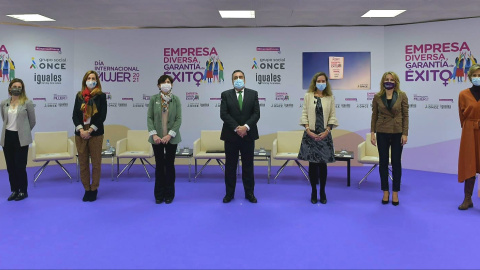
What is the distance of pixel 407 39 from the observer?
722 centimetres

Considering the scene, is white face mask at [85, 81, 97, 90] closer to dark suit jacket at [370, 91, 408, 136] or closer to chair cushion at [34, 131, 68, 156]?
chair cushion at [34, 131, 68, 156]

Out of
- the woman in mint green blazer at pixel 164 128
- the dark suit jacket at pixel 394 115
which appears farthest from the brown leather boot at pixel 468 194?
the woman in mint green blazer at pixel 164 128

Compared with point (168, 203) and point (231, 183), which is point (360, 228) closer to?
point (231, 183)

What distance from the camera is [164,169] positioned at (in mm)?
4609

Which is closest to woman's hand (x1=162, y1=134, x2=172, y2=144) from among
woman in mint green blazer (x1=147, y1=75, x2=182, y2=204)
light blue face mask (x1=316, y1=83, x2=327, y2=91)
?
woman in mint green blazer (x1=147, y1=75, x2=182, y2=204)

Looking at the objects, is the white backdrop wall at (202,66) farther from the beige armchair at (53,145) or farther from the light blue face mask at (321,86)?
the light blue face mask at (321,86)

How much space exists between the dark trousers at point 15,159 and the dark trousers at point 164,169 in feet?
5.67

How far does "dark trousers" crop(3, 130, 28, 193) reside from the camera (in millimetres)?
4617

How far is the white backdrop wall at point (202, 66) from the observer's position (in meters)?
7.30

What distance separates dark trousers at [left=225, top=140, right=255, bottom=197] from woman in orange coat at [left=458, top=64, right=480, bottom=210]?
2508mm

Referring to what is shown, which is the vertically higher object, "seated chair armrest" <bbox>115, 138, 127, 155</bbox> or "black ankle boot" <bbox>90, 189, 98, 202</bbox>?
"seated chair armrest" <bbox>115, 138, 127, 155</bbox>

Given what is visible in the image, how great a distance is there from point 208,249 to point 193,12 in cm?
458

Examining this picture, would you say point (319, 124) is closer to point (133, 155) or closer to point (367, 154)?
point (367, 154)

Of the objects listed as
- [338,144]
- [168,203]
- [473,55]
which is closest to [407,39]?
[473,55]
